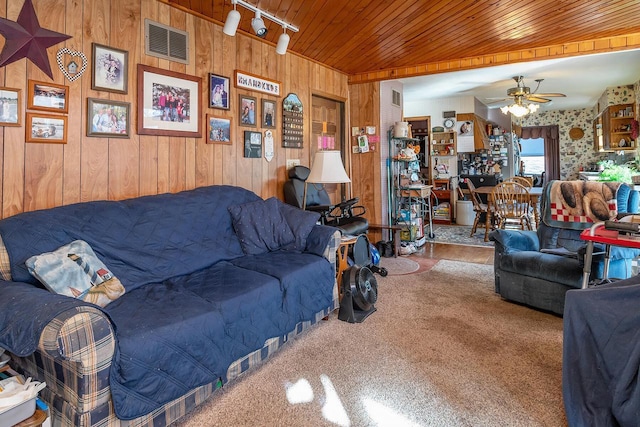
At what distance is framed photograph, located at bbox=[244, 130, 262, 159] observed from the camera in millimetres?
3537

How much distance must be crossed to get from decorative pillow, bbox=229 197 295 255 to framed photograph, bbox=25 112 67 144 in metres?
1.18

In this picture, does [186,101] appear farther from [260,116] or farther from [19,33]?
[19,33]

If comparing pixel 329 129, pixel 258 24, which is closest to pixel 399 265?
pixel 329 129

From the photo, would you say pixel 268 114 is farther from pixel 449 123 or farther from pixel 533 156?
pixel 533 156

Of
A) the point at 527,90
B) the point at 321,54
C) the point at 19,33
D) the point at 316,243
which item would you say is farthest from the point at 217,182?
the point at 527,90

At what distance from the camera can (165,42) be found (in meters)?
2.83

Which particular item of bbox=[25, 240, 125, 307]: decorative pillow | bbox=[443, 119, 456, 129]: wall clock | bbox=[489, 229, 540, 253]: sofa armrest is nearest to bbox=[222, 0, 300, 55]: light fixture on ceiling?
bbox=[25, 240, 125, 307]: decorative pillow

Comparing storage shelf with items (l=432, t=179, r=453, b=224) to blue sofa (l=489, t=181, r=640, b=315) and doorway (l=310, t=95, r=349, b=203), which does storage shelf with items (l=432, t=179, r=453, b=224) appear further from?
blue sofa (l=489, t=181, r=640, b=315)

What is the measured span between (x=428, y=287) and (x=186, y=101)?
8.93ft

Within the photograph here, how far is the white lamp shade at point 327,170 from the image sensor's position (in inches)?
134

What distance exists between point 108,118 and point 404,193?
381 centimetres

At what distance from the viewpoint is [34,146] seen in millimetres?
2197

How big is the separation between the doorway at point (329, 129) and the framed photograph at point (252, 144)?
95 cm

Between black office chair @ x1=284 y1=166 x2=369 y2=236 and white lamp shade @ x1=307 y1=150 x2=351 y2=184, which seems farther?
black office chair @ x1=284 y1=166 x2=369 y2=236
